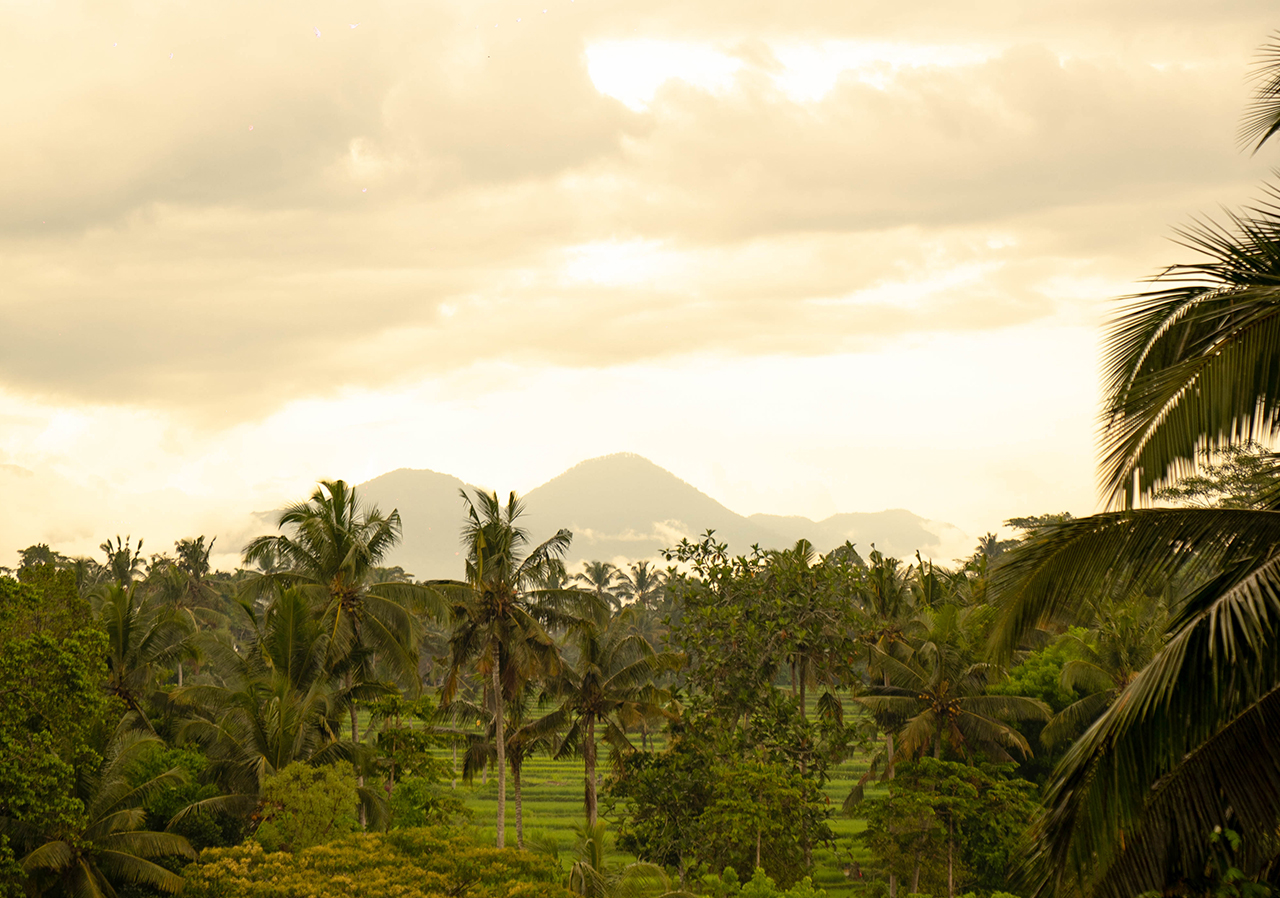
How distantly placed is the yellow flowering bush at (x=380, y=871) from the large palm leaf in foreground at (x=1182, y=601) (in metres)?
13.4

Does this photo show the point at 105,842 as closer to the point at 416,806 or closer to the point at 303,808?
the point at 303,808

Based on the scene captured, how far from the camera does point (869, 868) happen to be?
36469 mm

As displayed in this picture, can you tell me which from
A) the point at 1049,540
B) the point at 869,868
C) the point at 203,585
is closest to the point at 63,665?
the point at 1049,540

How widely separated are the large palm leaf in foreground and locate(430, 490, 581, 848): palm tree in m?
24.1

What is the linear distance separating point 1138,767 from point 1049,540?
1.78m

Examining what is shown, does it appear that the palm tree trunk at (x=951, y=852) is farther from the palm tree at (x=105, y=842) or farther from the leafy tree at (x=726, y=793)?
the palm tree at (x=105, y=842)

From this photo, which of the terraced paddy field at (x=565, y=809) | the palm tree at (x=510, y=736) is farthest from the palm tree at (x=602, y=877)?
the palm tree at (x=510, y=736)

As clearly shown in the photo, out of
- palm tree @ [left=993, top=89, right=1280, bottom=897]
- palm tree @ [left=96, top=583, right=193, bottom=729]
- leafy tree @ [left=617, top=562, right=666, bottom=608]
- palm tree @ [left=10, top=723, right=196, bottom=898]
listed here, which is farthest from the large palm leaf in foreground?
leafy tree @ [left=617, top=562, right=666, bottom=608]

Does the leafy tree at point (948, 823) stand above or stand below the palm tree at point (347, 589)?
below

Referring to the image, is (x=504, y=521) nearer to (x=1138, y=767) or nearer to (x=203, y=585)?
(x=1138, y=767)

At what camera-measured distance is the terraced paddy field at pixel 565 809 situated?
45281 mm

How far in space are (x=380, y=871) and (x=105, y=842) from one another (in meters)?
8.74

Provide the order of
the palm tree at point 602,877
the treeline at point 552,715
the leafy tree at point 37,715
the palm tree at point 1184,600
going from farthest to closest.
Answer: the treeline at point 552,715 < the palm tree at point 602,877 < the leafy tree at point 37,715 < the palm tree at point 1184,600

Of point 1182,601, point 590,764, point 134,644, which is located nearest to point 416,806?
point 134,644
